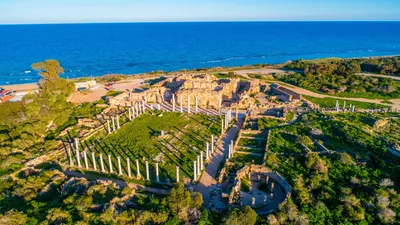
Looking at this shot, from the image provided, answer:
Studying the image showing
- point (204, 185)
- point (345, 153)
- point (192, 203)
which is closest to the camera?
point (192, 203)

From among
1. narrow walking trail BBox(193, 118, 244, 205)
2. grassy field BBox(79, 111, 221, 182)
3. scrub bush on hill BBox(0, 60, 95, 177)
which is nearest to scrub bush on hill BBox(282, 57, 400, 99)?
grassy field BBox(79, 111, 221, 182)

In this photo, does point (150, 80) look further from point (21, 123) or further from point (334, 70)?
point (334, 70)

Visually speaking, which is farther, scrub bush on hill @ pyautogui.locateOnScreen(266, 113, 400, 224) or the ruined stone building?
the ruined stone building

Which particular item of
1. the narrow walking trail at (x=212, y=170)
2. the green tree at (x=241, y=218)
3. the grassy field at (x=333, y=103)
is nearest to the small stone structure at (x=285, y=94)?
the grassy field at (x=333, y=103)

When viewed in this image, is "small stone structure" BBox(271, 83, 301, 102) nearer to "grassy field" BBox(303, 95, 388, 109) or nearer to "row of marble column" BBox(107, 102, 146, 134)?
"grassy field" BBox(303, 95, 388, 109)

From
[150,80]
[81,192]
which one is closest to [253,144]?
[81,192]

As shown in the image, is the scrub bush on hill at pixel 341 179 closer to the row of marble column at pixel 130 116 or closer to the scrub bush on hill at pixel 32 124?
the row of marble column at pixel 130 116
